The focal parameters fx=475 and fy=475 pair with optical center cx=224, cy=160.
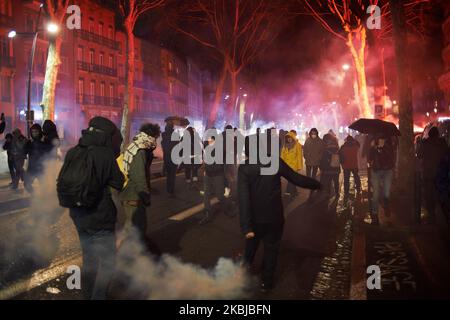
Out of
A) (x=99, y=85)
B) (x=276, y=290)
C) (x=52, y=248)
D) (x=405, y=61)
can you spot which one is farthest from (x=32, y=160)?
(x=99, y=85)

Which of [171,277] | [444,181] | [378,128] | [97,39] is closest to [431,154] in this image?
[378,128]

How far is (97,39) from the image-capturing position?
173 ft

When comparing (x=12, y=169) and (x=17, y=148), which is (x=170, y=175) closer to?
(x=17, y=148)

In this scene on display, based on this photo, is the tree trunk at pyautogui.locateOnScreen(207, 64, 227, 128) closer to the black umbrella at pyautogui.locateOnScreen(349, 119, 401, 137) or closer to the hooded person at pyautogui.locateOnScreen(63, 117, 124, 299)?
the black umbrella at pyautogui.locateOnScreen(349, 119, 401, 137)

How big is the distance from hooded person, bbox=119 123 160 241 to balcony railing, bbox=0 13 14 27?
3939 centimetres

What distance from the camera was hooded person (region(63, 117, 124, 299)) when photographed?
4320 millimetres

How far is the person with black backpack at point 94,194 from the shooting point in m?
4.20

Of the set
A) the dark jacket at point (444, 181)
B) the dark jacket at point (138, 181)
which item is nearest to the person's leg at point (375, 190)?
the dark jacket at point (444, 181)

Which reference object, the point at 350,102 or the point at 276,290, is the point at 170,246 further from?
the point at 350,102

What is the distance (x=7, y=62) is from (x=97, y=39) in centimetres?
1477

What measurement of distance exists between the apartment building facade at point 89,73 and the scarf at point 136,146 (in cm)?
3245

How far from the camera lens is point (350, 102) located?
6656cm

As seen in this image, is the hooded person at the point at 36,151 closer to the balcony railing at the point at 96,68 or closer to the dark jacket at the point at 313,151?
the dark jacket at the point at 313,151
